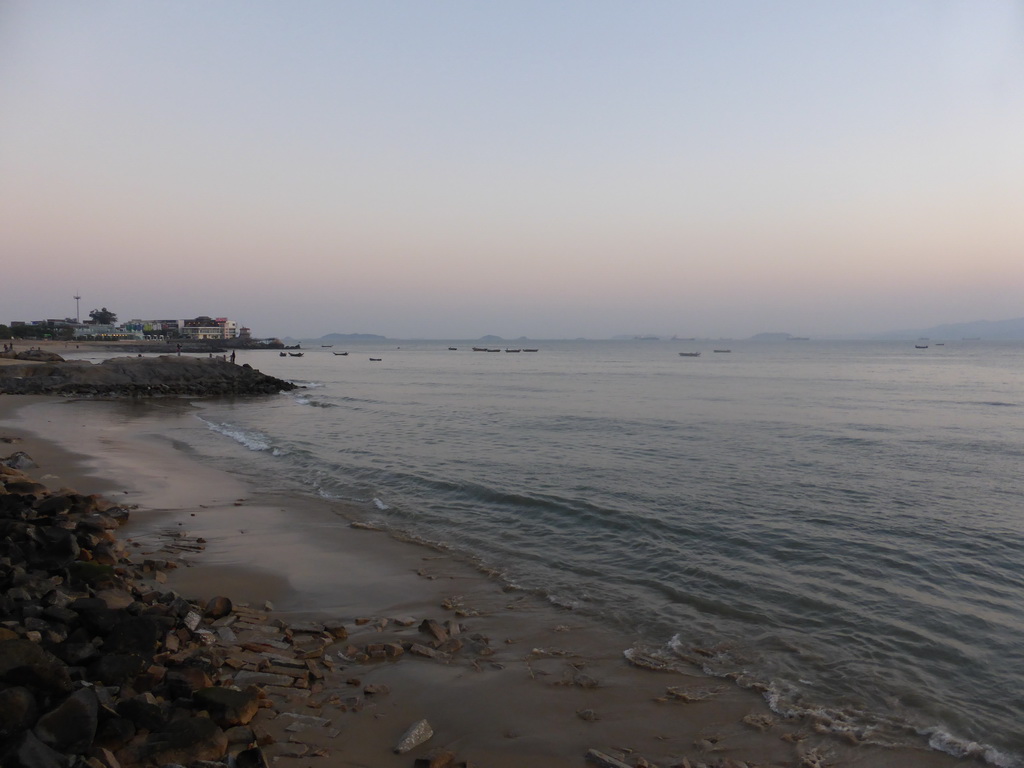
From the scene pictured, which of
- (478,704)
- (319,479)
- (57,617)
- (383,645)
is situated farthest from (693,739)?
(319,479)

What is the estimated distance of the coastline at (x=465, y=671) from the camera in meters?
5.60

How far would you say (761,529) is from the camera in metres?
12.8

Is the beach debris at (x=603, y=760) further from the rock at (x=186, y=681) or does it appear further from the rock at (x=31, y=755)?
the rock at (x=31, y=755)

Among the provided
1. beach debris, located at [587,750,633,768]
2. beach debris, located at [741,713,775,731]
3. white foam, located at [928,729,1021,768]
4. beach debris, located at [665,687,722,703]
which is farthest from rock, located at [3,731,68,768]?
white foam, located at [928,729,1021,768]

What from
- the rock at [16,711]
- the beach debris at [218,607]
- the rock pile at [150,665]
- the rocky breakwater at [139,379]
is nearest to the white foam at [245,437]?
the rock pile at [150,665]

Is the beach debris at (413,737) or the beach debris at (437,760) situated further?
the beach debris at (413,737)

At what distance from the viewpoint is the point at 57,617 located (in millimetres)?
6113

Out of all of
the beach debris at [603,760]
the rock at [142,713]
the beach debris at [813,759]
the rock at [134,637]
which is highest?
the rock at [134,637]

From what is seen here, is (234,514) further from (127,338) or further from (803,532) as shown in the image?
(127,338)

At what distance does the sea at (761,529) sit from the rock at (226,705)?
465 centimetres

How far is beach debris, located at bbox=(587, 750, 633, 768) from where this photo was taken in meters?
5.25

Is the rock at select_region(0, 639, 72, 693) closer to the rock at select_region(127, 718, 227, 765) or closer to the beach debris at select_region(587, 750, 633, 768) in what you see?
the rock at select_region(127, 718, 227, 765)

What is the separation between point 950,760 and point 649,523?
24.9 ft

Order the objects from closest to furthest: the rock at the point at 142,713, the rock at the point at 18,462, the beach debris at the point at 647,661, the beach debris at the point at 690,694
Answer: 1. the rock at the point at 142,713
2. the beach debris at the point at 690,694
3. the beach debris at the point at 647,661
4. the rock at the point at 18,462
